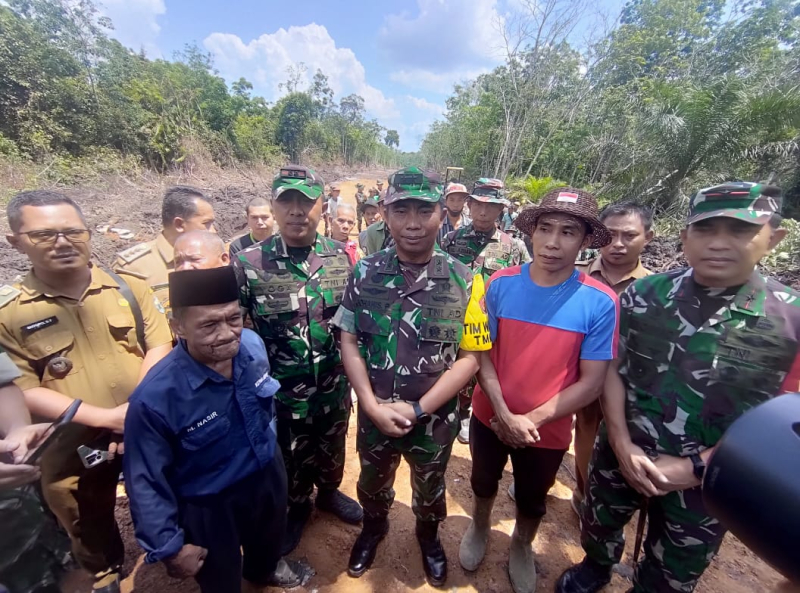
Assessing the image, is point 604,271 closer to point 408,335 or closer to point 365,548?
point 408,335

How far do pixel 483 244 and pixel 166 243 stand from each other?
10.0 feet

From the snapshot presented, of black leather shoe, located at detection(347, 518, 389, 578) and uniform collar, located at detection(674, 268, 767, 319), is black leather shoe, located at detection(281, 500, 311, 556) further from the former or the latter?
uniform collar, located at detection(674, 268, 767, 319)

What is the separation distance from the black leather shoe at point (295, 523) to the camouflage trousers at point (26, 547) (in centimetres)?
119

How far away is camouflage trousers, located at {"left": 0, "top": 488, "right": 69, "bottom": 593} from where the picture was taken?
158cm

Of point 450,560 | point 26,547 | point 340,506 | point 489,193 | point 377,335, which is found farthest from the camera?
point 489,193

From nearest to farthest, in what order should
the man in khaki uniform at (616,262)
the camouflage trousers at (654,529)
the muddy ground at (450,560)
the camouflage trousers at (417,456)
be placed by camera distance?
the camouflage trousers at (654,529)
the camouflage trousers at (417,456)
the muddy ground at (450,560)
the man in khaki uniform at (616,262)

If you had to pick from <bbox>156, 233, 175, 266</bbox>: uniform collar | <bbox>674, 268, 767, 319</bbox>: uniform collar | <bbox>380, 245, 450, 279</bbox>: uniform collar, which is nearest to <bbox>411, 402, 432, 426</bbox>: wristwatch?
<bbox>380, 245, 450, 279</bbox>: uniform collar

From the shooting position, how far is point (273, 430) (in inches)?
75.1

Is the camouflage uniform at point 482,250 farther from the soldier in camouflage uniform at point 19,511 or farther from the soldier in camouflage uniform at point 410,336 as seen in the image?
the soldier in camouflage uniform at point 19,511

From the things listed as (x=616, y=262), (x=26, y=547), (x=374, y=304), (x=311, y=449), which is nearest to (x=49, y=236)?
(x=26, y=547)

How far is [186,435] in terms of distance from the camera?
5.05 ft

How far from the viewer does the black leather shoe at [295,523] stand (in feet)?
8.20

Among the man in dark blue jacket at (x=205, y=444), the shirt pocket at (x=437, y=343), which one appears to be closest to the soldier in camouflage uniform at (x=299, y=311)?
the man in dark blue jacket at (x=205, y=444)

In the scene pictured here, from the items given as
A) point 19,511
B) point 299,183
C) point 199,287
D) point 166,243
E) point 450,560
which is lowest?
point 450,560
